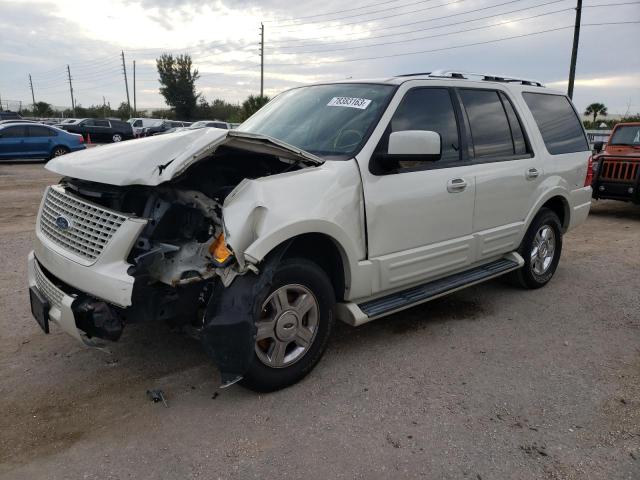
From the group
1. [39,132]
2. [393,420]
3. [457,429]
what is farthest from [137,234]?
[39,132]

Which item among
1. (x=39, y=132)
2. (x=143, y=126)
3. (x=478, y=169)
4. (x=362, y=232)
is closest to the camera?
(x=362, y=232)

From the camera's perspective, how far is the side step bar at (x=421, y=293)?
3488 mm

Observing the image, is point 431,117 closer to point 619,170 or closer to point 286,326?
point 286,326

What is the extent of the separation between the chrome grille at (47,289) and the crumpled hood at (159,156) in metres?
0.67

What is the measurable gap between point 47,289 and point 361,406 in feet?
6.72

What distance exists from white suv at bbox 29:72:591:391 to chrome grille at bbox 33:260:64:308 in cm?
1

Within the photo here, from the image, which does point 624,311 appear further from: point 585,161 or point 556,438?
point 556,438

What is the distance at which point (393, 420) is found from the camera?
9.70ft

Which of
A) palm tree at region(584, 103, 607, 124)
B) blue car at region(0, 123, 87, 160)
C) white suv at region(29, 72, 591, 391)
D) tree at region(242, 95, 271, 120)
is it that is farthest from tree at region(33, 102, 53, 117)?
white suv at region(29, 72, 591, 391)

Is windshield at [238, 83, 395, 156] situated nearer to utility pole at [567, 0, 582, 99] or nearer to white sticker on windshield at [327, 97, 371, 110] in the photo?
white sticker on windshield at [327, 97, 371, 110]

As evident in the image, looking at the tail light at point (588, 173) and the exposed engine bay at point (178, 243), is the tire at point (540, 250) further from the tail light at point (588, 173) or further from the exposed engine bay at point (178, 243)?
the exposed engine bay at point (178, 243)

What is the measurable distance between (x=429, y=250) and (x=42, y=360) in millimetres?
2875

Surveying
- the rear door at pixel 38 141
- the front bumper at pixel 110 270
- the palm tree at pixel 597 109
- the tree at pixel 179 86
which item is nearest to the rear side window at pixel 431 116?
the front bumper at pixel 110 270

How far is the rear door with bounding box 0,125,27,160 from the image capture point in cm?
1780
